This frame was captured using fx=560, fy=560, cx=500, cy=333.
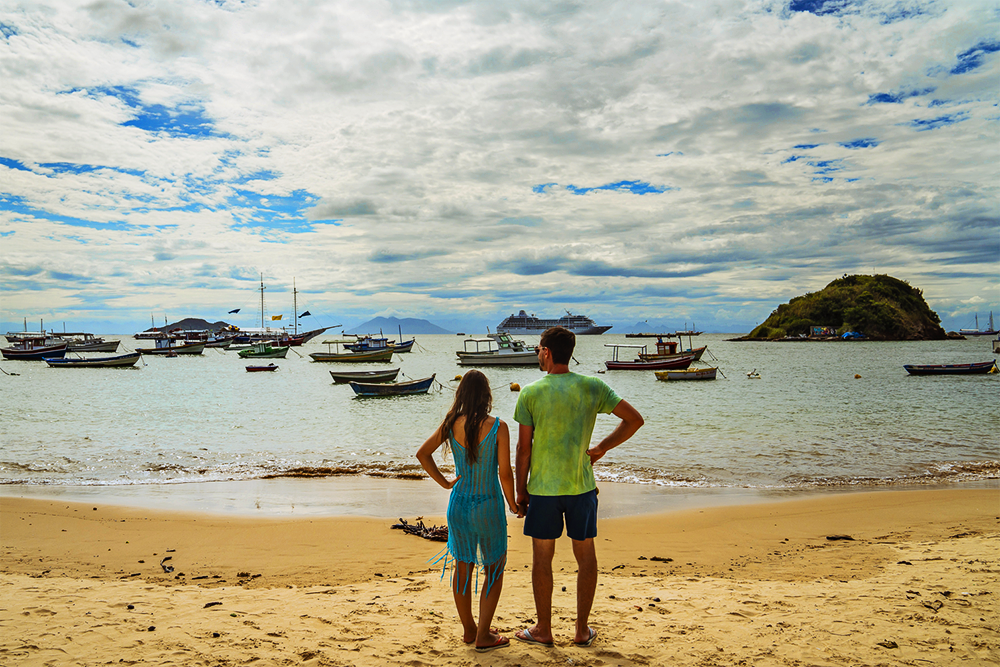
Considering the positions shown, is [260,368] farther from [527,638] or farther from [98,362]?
[527,638]

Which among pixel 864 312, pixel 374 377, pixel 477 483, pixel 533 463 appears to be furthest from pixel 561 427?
pixel 864 312

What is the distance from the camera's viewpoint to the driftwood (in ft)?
23.0

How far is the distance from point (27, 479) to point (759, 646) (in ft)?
43.8

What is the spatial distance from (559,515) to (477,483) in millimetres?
543

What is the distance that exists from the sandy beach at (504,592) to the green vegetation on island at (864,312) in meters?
111

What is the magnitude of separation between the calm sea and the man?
7.84 meters

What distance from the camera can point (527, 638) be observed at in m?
3.69

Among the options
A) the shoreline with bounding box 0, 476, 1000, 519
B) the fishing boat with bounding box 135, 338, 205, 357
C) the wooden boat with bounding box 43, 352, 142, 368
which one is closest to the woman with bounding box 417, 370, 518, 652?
the shoreline with bounding box 0, 476, 1000, 519

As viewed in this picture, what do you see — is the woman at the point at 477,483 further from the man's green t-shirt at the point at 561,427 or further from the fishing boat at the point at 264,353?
the fishing boat at the point at 264,353

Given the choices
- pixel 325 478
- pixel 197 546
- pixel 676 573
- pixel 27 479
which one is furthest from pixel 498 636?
pixel 27 479

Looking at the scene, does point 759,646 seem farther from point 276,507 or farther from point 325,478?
point 325,478

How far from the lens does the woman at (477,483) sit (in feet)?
11.1

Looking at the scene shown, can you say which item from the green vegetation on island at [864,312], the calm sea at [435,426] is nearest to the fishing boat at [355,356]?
the calm sea at [435,426]

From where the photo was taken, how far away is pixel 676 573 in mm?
5648
